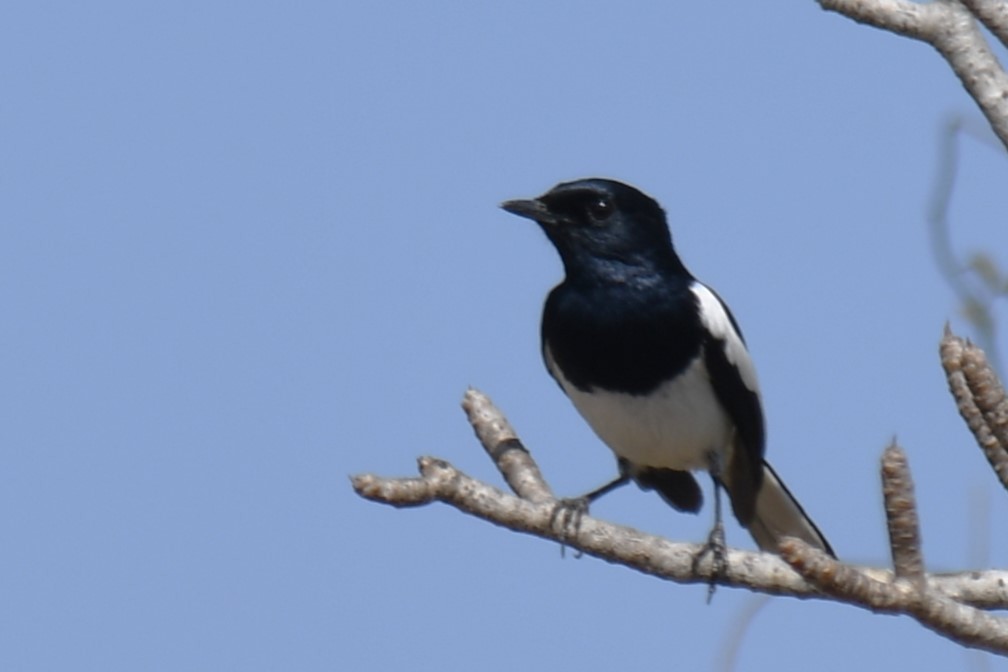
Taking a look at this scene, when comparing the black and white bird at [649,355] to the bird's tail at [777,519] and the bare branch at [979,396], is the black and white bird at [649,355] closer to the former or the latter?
the bird's tail at [777,519]

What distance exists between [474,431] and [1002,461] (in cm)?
211

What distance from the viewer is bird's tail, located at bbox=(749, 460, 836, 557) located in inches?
267

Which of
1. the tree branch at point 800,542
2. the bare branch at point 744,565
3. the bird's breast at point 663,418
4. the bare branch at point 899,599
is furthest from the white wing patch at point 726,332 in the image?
the bare branch at point 899,599

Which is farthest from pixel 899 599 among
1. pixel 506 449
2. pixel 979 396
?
pixel 506 449

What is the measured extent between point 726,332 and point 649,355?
0.36 metres

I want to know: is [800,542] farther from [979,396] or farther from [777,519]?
[777,519]

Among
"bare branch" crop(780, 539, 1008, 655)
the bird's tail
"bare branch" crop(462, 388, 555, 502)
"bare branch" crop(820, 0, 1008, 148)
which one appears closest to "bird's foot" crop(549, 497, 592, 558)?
"bare branch" crop(462, 388, 555, 502)

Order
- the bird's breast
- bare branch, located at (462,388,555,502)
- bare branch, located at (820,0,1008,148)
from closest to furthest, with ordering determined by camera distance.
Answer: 1. bare branch, located at (820,0,1008,148)
2. bare branch, located at (462,388,555,502)
3. the bird's breast

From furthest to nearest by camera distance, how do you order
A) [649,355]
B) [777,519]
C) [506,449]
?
[777,519], [649,355], [506,449]

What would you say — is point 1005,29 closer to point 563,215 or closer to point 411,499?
point 411,499

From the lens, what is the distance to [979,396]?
3416 mm

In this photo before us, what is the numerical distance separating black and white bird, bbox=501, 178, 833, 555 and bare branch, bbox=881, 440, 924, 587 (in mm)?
3044

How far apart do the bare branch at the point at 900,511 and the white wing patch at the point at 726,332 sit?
10.4 ft

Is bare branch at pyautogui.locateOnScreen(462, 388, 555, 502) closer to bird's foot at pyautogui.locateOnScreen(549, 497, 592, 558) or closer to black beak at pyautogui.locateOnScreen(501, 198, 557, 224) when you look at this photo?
bird's foot at pyautogui.locateOnScreen(549, 497, 592, 558)
